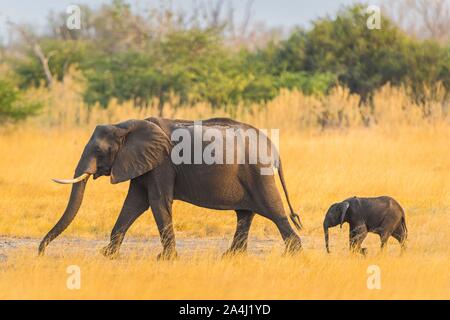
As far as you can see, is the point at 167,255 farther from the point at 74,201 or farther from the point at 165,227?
the point at 74,201

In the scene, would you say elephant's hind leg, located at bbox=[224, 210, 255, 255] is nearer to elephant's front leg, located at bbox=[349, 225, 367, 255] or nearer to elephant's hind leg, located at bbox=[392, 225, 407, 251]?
elephant's front leg, located at bbox=[349, 225, 367, 255]

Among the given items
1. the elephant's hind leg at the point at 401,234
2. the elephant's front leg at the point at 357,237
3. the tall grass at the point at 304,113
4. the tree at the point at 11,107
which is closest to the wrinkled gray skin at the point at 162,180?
the elephant's front leg at the point at 357,237

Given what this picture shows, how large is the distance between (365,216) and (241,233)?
1.18m

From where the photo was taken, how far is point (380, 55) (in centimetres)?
2639

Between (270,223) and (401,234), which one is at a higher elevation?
(401,234)

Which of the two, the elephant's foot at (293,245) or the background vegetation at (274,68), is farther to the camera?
the background vegetation at (274,68)

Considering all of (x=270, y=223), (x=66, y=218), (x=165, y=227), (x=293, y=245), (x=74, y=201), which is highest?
(x=74, y=201)

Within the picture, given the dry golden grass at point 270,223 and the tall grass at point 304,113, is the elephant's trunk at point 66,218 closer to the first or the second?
the dry golden grass at point 270,223

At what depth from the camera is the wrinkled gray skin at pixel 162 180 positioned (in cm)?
1036

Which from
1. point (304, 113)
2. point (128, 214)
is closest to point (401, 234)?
point (128, 214)

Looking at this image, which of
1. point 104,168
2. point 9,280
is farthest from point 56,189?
point 9,280

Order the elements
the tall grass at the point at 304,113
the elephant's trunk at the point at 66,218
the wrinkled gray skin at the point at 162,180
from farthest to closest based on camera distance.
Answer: the tall grass at the point at 304,113
the wrinkled gray skin at the point at 162,180
the elephant's trunk at the point at 66,218

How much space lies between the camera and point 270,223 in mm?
13031

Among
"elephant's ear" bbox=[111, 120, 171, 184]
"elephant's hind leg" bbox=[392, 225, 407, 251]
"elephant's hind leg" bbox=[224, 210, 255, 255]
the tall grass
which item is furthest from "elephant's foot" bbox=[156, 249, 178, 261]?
the tall grass
